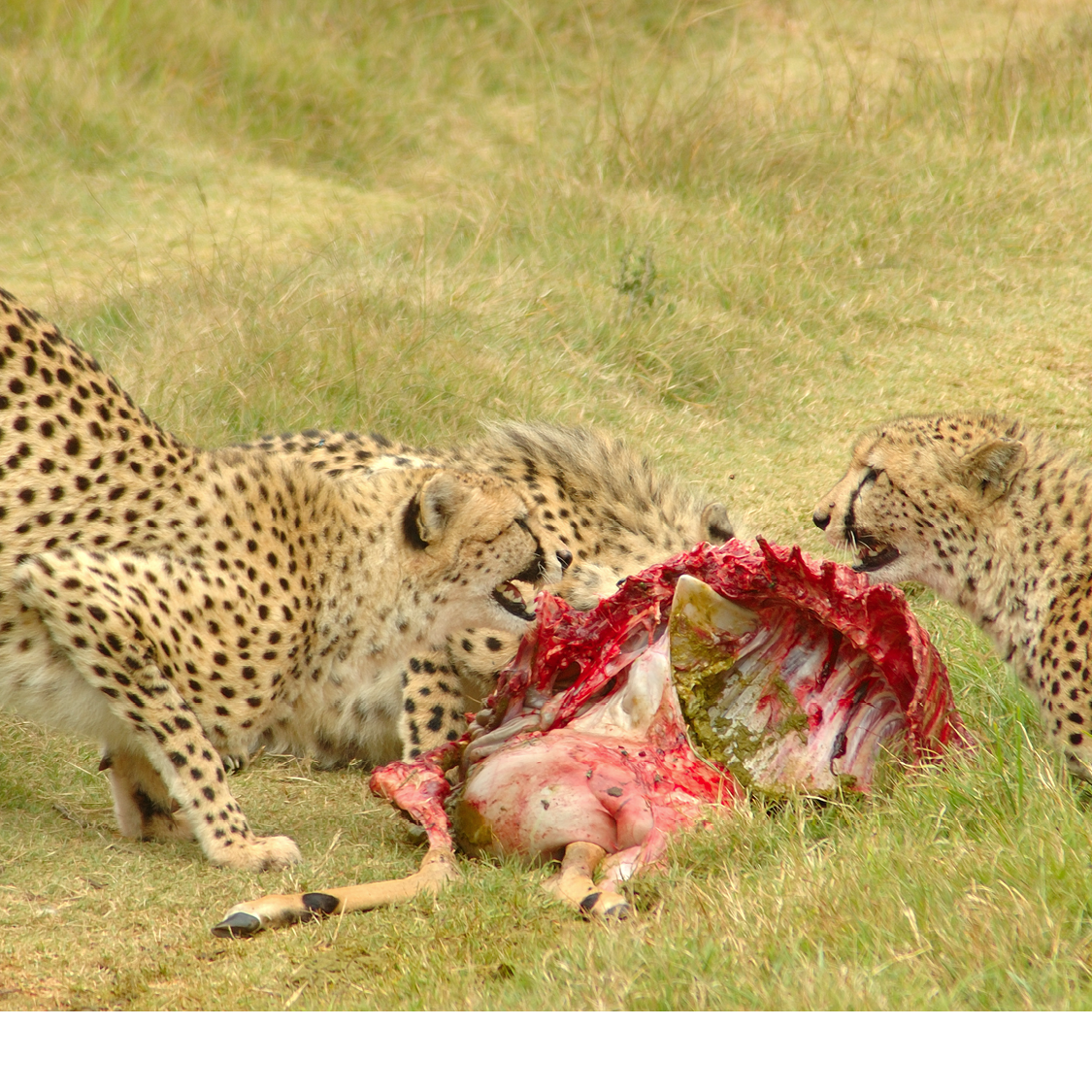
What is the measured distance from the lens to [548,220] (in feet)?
23.4

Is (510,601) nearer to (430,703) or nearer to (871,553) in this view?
(430,703)

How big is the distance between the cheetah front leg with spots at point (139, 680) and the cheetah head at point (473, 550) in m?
0.74

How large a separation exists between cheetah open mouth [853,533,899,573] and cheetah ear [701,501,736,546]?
0.59 metres

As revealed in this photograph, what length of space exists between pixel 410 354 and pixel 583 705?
2484 millimetres

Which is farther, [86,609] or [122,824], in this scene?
[122,824]

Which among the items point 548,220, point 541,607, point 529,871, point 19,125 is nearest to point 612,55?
point 548,220

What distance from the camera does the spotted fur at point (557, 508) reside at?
156 inches

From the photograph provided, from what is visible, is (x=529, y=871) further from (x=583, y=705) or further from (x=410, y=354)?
(x=410, y=354)

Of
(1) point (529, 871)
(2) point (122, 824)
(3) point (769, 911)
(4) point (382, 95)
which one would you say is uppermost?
(4) point (382, 95)

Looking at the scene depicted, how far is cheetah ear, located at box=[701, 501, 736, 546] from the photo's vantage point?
14.1 ft

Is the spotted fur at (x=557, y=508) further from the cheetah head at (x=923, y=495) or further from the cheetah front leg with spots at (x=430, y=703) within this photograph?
the cheetah head at (x=923, y=495)

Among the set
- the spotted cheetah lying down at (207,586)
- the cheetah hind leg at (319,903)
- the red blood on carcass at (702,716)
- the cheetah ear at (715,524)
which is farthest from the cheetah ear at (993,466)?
A: the cheetah hind leg at (319,903)

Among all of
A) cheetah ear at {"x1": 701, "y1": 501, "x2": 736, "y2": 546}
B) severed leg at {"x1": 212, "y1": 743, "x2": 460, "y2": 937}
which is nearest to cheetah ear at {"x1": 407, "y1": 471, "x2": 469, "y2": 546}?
severed leg at {"x1": 212, "y1": 743, "x2": 460, "y2": 937}

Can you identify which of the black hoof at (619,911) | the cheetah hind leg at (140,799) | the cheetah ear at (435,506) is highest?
the cheetah ear at (435,506)
